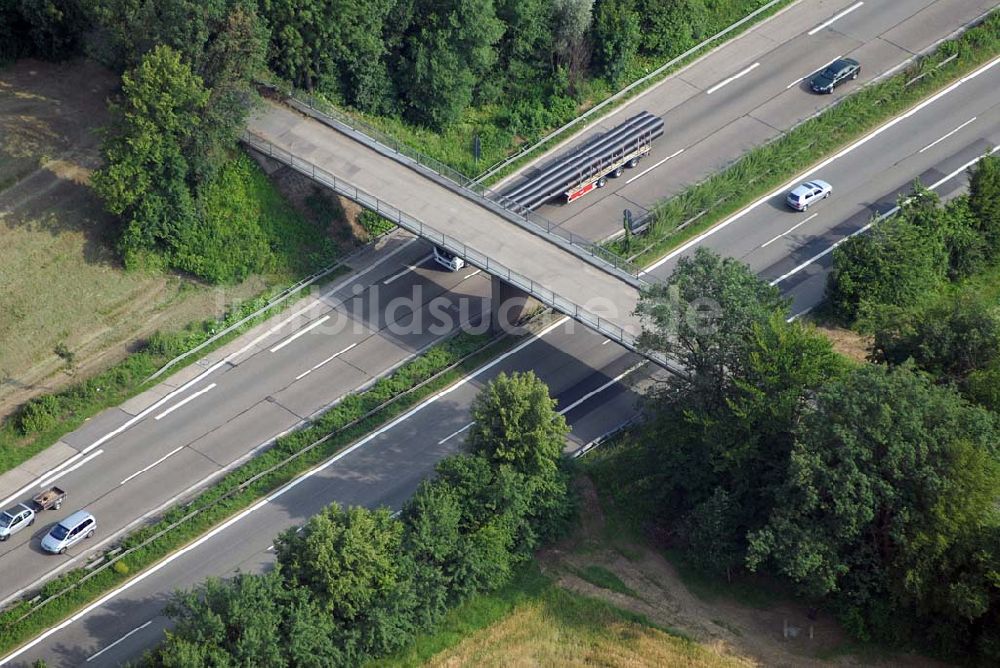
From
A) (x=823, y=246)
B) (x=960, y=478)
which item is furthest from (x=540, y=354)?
(x=960, y=478)

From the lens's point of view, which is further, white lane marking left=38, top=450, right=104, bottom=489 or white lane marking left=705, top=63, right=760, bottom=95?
white lane marking left=705, top=63, right=760, bottom=95

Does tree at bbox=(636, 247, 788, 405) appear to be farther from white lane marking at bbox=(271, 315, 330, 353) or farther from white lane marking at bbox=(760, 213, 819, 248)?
white lane marking at bbox=(271, 315, 330, 353)

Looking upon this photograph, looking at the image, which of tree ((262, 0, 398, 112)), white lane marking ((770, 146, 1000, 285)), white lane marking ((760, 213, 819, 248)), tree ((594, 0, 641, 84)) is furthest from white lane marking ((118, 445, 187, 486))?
tree ((594, 0, 641, 84))

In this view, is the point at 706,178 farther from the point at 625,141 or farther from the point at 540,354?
the point at 540,354

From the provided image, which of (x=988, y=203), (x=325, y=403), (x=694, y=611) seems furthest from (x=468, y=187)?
(x=988, y=203)

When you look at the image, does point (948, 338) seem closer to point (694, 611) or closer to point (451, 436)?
point (694, 611)

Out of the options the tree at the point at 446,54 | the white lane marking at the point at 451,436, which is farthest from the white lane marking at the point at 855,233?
the tree at the point at 446,54
